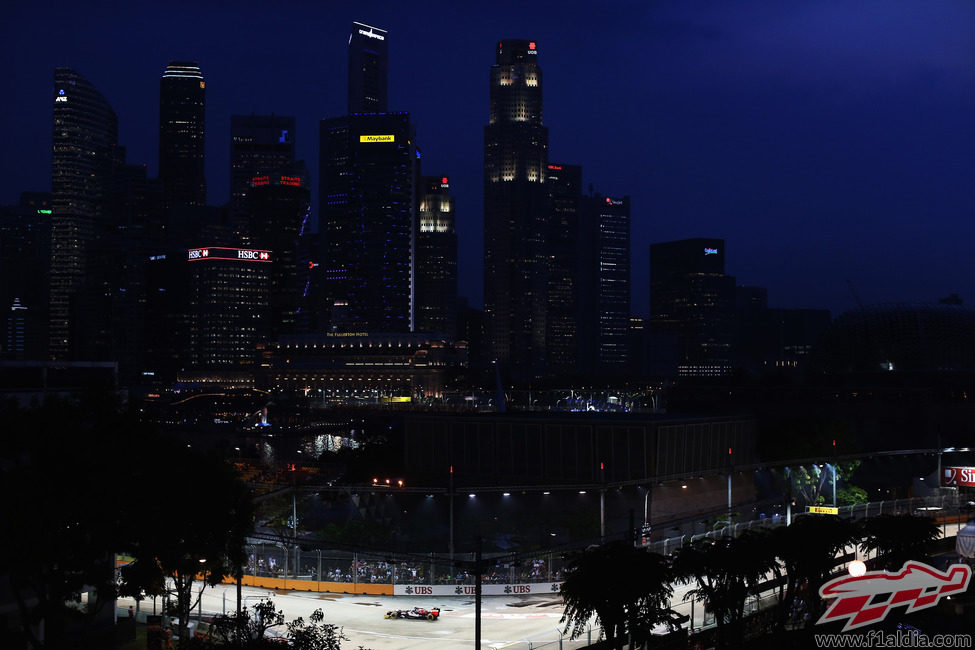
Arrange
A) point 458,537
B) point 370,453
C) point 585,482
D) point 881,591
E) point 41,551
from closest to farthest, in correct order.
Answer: point 41,551, point 881,591, point 458,537, point 585,482, point 370,453

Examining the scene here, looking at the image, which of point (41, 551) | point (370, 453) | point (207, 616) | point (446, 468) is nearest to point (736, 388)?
point (370, 453)

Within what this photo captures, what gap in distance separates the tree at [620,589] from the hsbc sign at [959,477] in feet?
179

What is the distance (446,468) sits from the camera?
10456 centimetres

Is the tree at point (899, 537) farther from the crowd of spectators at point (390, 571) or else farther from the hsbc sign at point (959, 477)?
the hsbc sign at point (959, 477)

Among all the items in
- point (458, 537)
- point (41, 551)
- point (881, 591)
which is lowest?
point (458, 537)

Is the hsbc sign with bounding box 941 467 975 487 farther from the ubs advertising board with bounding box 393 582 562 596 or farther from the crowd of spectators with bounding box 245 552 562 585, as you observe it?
the ubs advertising board with bounding box 393 582 562 596

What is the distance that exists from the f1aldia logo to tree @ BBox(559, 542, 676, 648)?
6.80 m

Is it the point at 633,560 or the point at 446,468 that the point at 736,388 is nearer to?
the point at 446,468

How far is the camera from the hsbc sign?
82.1 metres

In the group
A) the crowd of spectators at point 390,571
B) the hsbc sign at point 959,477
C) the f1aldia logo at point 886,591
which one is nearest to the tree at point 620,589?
the f1aldia logo at point 886,591

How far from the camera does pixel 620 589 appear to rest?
36.0m

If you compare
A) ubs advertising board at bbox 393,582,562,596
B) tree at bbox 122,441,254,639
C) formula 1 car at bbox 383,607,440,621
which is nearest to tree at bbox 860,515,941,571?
ubs advertising board at bbox 393,582,562,596

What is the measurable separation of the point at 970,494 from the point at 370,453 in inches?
2725

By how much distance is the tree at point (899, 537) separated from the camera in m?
47.3
